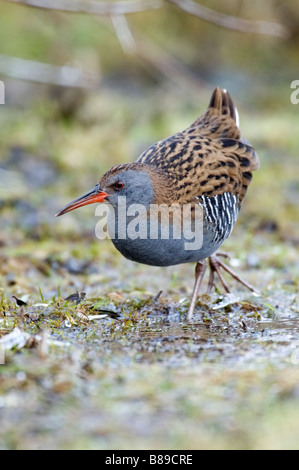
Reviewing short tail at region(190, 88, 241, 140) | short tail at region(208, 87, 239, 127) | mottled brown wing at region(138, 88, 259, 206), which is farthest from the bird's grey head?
short tail at region(208, 87, 239, 127)

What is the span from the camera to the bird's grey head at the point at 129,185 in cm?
475

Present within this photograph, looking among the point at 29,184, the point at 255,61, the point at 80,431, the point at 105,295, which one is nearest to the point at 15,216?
the point at 29,184

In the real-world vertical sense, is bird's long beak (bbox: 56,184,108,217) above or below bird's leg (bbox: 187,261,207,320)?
above

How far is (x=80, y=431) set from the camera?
118 inches

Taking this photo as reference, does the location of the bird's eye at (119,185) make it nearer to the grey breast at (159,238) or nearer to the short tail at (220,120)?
the grey breast at (159,238)

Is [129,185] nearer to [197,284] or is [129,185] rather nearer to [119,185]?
[119,185]

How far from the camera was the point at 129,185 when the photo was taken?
15.6 feet

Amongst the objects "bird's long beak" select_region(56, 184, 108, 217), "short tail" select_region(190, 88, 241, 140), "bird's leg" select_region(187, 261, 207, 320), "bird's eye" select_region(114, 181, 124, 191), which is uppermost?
"short tail" select_region(190, 88, 241, 140)

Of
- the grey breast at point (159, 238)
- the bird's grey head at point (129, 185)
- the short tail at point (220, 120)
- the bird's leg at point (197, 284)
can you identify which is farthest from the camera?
the short tail at point (220, 120)

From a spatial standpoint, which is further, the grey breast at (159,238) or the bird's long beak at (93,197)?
the bird's long beak at (93,197)

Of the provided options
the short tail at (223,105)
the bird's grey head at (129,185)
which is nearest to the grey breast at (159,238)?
the bird's grey head at (129,185)

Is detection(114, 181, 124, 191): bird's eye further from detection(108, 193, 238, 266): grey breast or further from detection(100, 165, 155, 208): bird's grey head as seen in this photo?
detection(108, 193, 238, 266): grey breast

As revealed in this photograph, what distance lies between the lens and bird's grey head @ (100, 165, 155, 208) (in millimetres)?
4746

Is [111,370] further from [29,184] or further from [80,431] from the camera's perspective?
[29,184]
